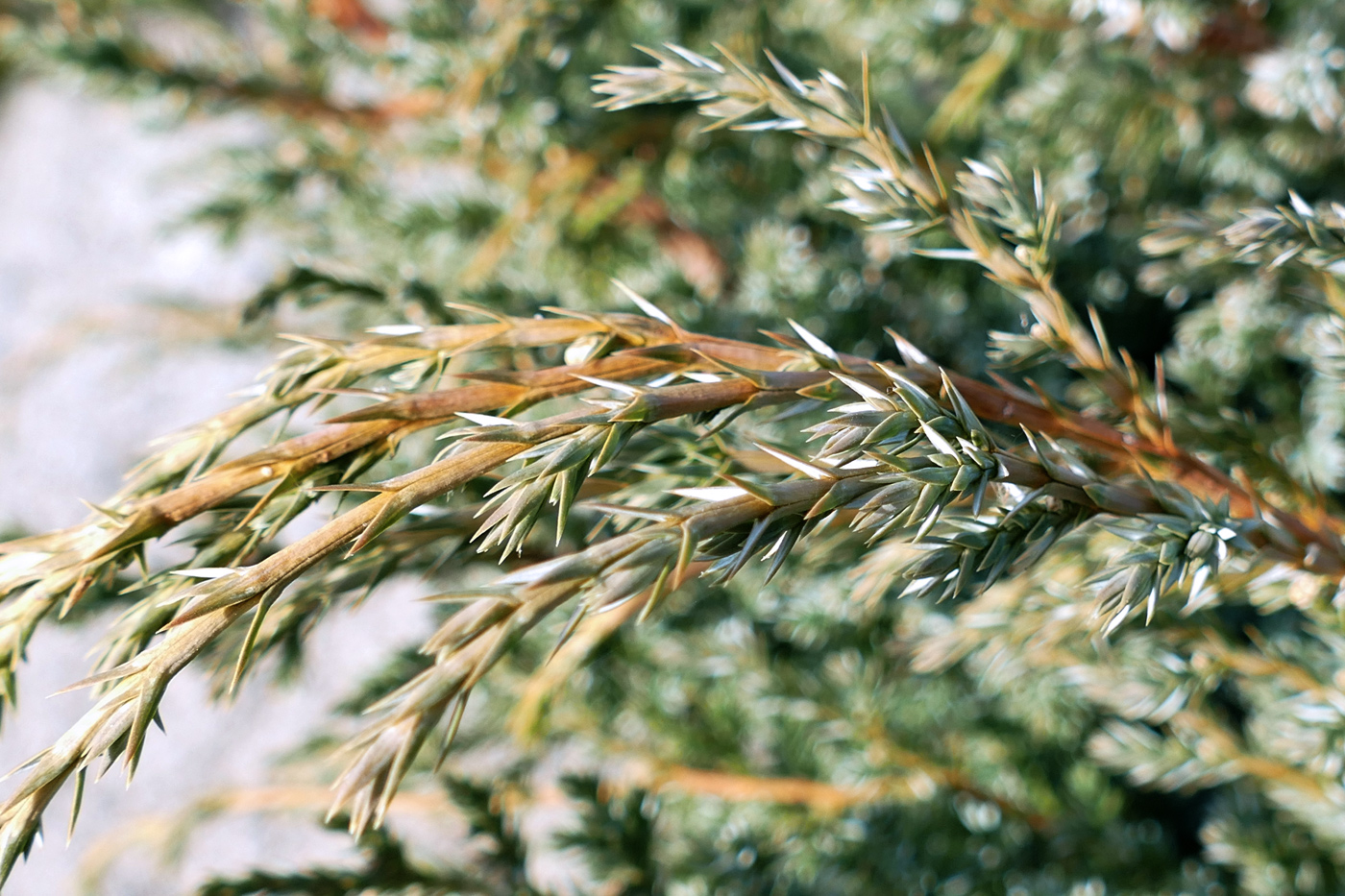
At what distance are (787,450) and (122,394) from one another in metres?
2.53

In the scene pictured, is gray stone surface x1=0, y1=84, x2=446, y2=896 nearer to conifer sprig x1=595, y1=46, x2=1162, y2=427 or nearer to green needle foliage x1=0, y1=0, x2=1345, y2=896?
green needle foliage x1=0, y1=0, x2=1345, y2=896

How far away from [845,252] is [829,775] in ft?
1.91

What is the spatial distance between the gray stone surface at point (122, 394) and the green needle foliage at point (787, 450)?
1.36ft

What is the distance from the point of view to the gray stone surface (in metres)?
1.60

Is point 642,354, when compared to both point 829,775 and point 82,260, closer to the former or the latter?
point 829,775

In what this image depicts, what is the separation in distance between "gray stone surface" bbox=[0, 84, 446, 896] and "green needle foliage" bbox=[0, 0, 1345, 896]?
414mm

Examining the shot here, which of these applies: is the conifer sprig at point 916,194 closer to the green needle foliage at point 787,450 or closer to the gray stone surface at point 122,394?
the green needle foliage at point 787,450

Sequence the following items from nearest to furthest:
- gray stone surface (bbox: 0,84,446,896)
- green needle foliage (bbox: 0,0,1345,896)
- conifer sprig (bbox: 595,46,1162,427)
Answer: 1. green needle foliage (bbox: 0,0,1345,896)
2. conifer sprig (bbox: 595,46,1162,427)
3. gray stone surface (bbox: 0,84,446,896)

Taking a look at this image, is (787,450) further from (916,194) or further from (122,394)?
(122,394)

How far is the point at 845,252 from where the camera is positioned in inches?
40.8

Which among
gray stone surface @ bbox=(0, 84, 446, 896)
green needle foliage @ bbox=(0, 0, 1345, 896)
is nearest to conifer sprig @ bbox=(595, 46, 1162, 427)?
green needle foliage @ bbox=(0, 0, 1345, 896)

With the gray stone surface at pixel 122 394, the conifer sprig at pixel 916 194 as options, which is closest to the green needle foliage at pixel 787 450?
the conifer sprig at pixel 916 194

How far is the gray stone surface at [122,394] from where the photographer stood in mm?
1602

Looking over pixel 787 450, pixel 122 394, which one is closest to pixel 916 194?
pixel 787 450
